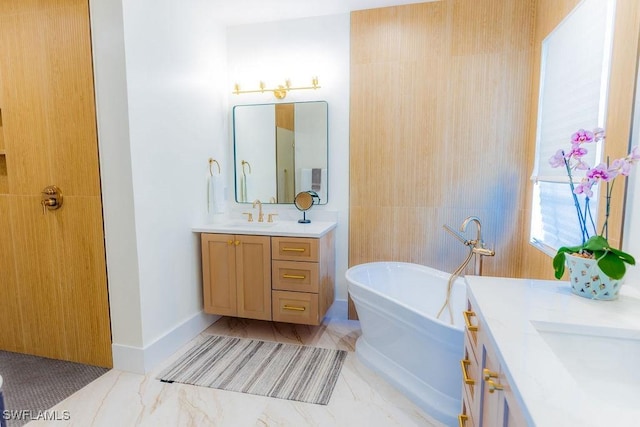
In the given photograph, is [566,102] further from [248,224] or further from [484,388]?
[248,224]

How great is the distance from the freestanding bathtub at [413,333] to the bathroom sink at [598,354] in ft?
2.52

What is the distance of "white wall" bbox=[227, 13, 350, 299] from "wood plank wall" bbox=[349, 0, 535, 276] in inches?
3.9

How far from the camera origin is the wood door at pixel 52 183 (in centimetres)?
217

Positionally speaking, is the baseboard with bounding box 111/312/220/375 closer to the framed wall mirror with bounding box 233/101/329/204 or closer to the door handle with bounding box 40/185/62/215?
the door handle with bounding box 40/185/62/215

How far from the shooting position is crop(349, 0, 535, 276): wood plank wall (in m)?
2.62

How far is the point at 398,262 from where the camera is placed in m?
2.81

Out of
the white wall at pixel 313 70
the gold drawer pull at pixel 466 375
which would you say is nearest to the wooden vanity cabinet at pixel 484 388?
the gold drawer pull at pixel 466 375

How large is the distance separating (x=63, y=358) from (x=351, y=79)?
9.56 feet

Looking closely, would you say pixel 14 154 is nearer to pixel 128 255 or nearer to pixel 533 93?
pixel 128 255

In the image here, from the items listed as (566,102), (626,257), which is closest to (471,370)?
(626,257)

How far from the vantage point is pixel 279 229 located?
8.89 ft

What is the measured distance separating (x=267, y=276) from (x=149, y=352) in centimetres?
90

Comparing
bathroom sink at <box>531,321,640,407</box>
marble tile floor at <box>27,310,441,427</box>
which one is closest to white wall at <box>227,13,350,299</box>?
marble tile floor at <box>27,310,441,427</box>

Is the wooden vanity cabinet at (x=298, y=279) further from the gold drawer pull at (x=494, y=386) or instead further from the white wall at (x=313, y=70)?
the gold drawer pull at (x=494, y=386)
